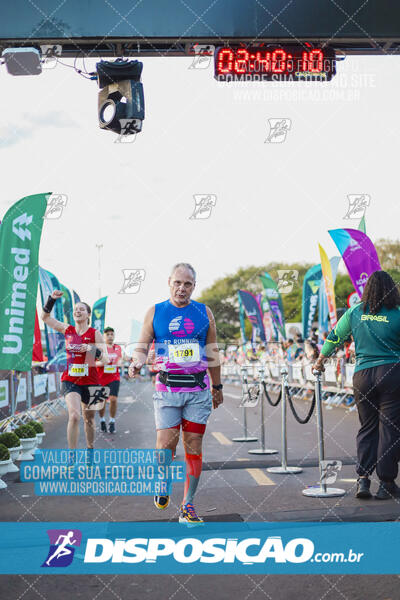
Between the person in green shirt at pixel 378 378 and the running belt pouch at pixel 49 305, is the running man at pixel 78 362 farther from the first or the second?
the person in green shirt at pixel 378 378

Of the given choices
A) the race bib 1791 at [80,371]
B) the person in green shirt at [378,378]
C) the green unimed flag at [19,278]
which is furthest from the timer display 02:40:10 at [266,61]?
A: the race bib 1791 at [80,371]

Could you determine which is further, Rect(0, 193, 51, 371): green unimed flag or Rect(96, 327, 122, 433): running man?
Rect(96, 327, 122, 433): running man

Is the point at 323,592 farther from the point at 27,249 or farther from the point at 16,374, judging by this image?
the point at 16,374

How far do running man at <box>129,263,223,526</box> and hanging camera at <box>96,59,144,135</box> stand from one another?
309cm

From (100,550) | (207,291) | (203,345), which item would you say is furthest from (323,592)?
(207,291)

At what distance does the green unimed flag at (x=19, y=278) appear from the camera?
8523mm

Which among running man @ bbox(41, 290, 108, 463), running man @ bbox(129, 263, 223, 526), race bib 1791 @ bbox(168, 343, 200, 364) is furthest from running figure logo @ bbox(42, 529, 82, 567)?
running man @ bbox(41, 290, 108, 463)

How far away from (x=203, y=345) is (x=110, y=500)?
1856 millimetres

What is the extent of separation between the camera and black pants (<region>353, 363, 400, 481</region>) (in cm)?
641

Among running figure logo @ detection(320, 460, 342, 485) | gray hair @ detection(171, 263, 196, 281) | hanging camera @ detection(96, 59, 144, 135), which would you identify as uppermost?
hanging camera @ detection(96, 59, 144, 135)

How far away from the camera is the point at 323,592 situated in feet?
12.8

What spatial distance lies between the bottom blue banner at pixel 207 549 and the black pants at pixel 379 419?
132 centimetres

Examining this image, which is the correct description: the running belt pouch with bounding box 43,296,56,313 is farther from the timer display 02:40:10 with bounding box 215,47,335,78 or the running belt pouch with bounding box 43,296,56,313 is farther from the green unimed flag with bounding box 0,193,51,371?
the timer display 02:40:10 with bounding box 215,47,335,78

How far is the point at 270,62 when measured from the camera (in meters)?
8.44
